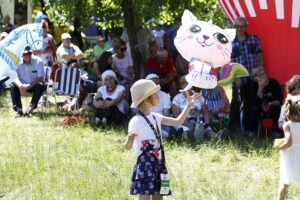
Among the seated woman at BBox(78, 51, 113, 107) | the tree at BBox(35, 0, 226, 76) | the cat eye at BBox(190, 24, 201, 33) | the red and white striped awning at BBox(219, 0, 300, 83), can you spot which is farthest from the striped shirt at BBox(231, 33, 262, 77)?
the seated woman at BBox(78, 51, 113, 107)

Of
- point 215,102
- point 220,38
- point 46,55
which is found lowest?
point 215,102

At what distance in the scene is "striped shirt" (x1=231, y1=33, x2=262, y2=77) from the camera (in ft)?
32.5

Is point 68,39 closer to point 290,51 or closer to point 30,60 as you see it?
point 30,60

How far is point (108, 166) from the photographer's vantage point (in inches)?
300

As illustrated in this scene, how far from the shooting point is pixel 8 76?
7.65 metres

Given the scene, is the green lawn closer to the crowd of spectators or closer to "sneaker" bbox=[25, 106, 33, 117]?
the crowd of spectators

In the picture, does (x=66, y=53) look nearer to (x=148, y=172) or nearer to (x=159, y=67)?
(x=159, y=67)

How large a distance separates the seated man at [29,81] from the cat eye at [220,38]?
17.6 ft

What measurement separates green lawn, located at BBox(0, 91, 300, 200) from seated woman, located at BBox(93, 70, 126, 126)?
1.37ft

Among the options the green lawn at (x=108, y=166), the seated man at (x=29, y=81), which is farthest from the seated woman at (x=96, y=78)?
the green lawn at (x=108, y=166)

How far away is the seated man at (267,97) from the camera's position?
969 centimetres

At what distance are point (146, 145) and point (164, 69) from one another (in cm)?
635

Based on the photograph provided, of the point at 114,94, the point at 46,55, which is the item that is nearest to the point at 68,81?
the point at 114,94

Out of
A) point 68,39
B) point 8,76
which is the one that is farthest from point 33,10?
point 8,76
